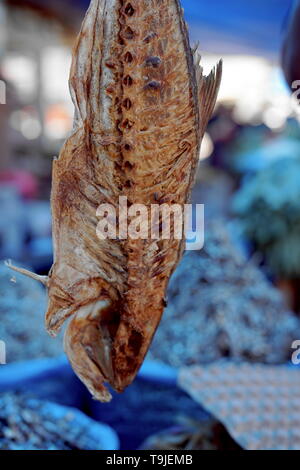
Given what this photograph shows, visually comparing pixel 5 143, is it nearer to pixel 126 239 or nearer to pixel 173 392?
pixel 173 392

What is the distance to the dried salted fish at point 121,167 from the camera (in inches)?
20.1

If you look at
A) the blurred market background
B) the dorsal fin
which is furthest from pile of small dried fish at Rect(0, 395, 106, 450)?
the dorsal fin

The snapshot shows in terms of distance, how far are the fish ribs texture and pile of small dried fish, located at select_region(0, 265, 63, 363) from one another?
0.50 metres

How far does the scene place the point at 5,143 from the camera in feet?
6.86

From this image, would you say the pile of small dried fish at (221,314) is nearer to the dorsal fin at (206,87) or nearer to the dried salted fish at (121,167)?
the dried salted fish at (121,167)

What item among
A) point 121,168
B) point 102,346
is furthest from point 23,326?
point 121,168

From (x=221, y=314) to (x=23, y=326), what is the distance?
42 centimetres

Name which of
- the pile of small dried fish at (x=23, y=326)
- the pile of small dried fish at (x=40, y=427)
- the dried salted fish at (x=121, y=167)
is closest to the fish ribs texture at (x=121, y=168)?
the dried salted fish at (x=121, y=167)

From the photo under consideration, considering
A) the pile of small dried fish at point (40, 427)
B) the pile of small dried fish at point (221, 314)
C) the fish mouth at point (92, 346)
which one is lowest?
the pile of small dried fish at point (40, 427)

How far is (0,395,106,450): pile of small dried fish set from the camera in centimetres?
85

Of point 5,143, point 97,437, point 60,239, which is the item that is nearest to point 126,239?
point 60,239

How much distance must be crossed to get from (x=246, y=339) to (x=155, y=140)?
780 mm

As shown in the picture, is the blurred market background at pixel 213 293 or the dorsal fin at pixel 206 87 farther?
the blurred market background at pixel 213 293

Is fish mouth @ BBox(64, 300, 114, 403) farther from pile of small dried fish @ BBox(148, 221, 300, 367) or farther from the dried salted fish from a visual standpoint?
pile of small dried fish @ BBox(148, 221, 300, 367)
